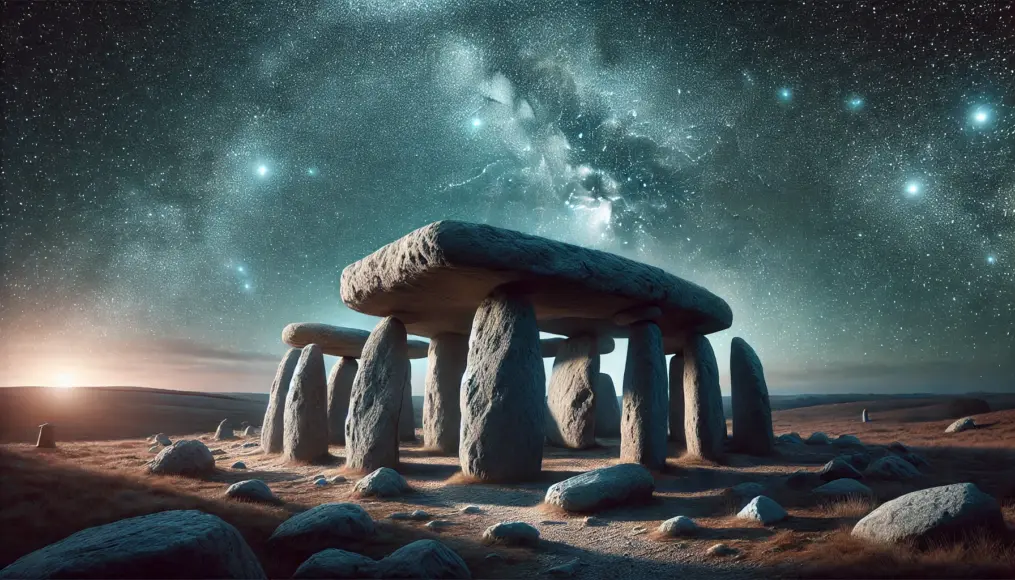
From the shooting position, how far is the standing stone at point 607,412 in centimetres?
1410

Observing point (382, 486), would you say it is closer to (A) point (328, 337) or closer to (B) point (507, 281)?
(B) point (507, 281)

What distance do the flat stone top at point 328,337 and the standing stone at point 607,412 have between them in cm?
643

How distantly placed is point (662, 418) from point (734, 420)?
9.10 feet

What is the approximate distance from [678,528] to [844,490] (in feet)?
7.97

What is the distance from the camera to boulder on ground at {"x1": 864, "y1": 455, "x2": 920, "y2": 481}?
6.56 metres

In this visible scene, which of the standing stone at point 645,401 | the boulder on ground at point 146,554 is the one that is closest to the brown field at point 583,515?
the standing stone at point 645,401

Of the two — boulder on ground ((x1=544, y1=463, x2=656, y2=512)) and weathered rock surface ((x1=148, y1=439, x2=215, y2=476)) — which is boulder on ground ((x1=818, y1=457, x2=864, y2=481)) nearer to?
boulder on ground ((x1=544, y1=463, x2=656, y2=512))

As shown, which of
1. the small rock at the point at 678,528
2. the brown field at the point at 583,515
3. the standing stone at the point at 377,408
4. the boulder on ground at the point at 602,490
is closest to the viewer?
the brown field at the point at 583,515

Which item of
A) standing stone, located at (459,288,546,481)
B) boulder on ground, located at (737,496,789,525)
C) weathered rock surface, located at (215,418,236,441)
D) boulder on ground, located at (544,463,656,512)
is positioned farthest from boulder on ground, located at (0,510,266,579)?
weathered rock surface, located at (215,418,236,441)

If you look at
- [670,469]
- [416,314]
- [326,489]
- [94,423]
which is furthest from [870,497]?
[94,423]

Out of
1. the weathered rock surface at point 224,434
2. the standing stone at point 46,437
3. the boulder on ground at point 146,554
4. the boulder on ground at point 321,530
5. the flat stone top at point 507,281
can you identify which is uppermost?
the flat stone top at point 507,281

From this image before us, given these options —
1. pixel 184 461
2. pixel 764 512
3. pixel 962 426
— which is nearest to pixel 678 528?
pixel 764 512

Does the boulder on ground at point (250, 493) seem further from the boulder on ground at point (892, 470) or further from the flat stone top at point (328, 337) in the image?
the boulder on ground at point (892, 470)

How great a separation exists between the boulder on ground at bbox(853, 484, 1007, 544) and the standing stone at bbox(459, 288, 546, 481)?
157 inches
